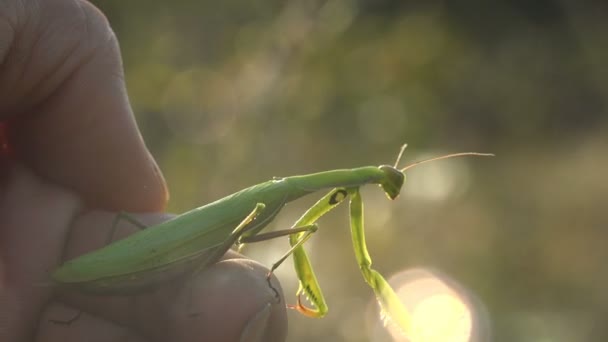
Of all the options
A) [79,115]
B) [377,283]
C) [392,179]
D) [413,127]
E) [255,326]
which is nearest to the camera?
[255,326]

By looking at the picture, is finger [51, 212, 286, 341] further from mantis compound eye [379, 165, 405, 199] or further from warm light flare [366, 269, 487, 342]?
warm light flare [366, 269, 487, 342]

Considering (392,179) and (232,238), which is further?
(392,179)

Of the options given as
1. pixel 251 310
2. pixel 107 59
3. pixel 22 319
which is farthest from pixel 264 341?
pixel 107 59

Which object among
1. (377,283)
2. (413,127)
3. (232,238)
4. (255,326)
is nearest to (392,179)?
(377,283)

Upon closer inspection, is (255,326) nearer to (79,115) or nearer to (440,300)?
(79,115)

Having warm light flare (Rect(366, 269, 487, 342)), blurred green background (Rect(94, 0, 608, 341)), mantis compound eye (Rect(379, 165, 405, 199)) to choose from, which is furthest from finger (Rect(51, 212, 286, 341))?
blurred green background (Rect(94, 0, 608, 341))

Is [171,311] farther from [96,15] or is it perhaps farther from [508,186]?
[508,186]

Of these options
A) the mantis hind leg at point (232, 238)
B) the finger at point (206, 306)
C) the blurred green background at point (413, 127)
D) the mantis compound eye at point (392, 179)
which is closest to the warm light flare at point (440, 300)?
the blurred green background at point (413, 127)

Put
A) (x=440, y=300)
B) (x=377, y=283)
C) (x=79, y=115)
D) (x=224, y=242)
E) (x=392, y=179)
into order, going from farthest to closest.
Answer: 1. (x=440, y=300)
2. (x=392, y=179)
3. (x=79, y=115)
4. (x=377, y=283)
5. (x=224, y=242)
